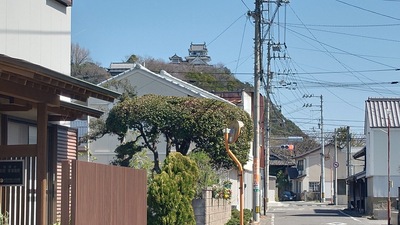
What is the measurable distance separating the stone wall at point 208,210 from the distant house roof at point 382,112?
2660cm

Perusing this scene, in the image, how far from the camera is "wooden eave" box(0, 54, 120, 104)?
1067cm

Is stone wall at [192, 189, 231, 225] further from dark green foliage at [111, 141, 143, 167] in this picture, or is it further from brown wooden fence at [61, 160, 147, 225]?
brown wooden fence at [61, 160, 147, 225]

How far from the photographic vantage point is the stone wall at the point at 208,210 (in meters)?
23.8

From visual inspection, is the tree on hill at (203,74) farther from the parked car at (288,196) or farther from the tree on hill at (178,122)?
the tree on hill at (178,122)

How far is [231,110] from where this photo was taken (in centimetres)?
3048

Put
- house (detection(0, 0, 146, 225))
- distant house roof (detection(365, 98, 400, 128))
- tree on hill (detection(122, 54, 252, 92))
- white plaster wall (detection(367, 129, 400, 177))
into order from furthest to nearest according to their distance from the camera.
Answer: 1. tree on hill (detection(122, 54, 252, 92))
2. distant house roof (detection(365, 98, 400, 128))
3. white plaster wall (detection(367, 129, 400, 177))
4. house (detection(0, 0, 146, 225))

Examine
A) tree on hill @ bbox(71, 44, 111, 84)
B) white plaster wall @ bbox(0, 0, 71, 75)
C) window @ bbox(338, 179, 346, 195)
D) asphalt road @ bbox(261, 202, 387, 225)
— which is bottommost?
asphalt road @ bbox(261, 202, 387, 225)

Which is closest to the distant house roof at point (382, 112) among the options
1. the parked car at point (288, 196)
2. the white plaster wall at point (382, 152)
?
the white plaster wall at point (382, 152)

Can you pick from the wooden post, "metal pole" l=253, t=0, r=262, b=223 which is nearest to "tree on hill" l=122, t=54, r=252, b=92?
"metal pole" l=253, t=0, r=262, b=223

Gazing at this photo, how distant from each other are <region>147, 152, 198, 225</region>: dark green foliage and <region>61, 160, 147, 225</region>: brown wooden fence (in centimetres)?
348

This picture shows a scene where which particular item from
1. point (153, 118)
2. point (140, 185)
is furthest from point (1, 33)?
point (153, 118)

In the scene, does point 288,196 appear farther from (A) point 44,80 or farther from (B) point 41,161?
(A) point 44,80

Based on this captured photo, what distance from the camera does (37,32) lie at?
16797mm

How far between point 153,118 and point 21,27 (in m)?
14.0
